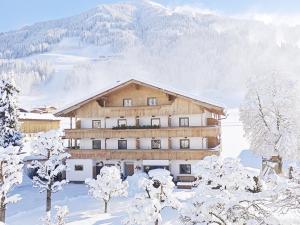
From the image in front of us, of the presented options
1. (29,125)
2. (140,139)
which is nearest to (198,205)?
(140,139)

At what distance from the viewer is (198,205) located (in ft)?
31.3

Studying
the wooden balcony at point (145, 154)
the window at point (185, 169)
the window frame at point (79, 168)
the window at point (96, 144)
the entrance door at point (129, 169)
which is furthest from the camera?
the window at point (96, 144)

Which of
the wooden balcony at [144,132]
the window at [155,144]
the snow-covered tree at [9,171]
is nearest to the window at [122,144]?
the wooden balcony at [144,132]

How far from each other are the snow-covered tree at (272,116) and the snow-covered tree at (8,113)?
23220 millimetres

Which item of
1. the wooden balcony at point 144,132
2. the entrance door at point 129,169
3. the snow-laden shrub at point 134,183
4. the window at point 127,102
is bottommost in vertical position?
the snow-laden shrub at point 134,183

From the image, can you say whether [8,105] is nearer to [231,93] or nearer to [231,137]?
[231,137]

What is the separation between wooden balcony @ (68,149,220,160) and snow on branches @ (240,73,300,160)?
608 cm

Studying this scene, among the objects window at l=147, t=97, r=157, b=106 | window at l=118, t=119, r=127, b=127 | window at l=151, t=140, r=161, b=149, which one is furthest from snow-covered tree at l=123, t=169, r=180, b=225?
window at l=118, t=119, r=127, b=127

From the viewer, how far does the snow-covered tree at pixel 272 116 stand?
3725 centimetres

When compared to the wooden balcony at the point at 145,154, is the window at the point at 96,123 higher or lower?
higher

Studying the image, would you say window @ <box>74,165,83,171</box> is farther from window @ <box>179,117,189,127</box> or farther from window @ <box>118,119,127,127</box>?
window @ <box>179,117,189,127</box>

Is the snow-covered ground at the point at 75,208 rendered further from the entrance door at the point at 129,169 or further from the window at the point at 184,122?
the window at the point at 184,122

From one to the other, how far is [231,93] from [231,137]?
9293cm

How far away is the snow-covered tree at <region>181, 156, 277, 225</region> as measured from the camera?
24.3ft
